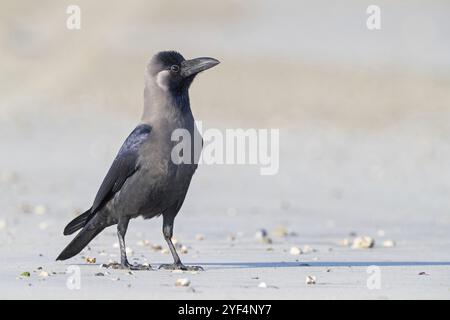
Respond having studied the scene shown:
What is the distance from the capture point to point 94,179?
651 inches

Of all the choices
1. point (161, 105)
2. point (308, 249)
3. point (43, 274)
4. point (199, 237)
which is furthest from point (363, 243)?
point (43, 274)

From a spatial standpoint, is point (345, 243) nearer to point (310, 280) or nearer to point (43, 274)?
point (310, 280)

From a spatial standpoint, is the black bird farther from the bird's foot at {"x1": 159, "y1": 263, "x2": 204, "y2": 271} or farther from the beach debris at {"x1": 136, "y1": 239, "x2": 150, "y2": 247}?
the beach debris at {"x1": 136, "y1": 239, "x2": 150, "y2": 247}

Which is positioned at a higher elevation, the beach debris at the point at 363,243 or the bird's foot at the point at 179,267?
the bird's foot at the point at 179,267

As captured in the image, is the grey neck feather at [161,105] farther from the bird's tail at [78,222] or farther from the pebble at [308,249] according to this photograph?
the pebble at [308,249]

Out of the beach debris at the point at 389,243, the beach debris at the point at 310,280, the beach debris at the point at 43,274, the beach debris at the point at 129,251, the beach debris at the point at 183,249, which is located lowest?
the beach debris at the point at 389,243

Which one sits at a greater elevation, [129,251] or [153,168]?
[153,168]

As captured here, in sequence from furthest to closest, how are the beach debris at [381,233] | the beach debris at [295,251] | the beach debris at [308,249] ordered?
1. the beach debris at [381,233]
2. the beach debris at [308,249]
3. the beach debris at [295,251]

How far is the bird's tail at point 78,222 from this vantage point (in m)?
9.92

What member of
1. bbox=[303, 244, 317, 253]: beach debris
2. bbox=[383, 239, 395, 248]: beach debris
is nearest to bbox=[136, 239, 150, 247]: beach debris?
bbox=[303, 244, 317, 253]: beach debris

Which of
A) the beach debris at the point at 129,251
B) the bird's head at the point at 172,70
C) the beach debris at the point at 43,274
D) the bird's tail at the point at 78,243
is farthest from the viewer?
the beach debris at the point at 129,251

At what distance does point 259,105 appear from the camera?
83.6 feet

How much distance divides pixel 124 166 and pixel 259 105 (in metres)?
16.0

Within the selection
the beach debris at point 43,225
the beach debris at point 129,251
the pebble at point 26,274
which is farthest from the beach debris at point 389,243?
the pebble at point 26,274
